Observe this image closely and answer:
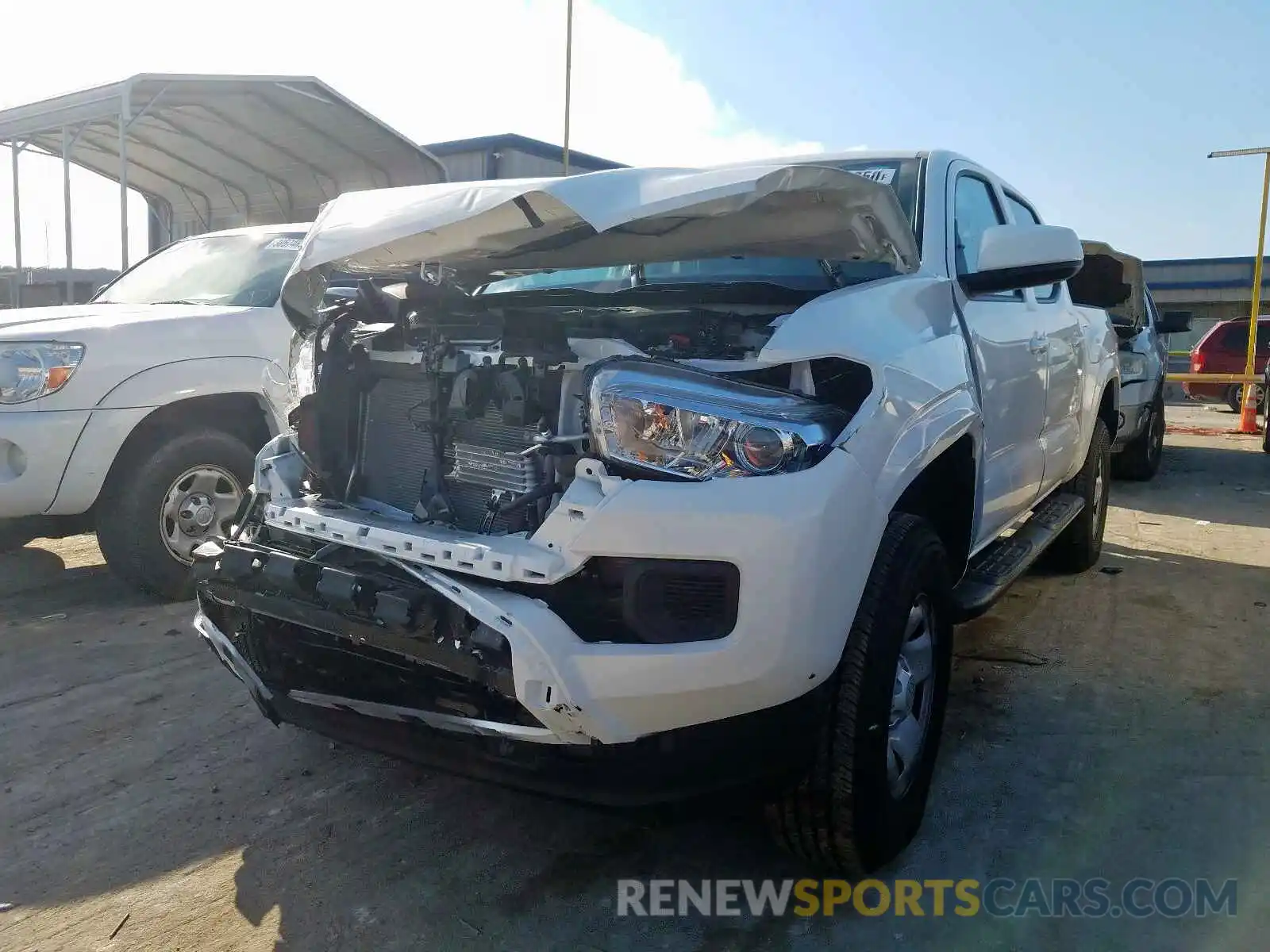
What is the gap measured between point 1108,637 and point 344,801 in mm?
3400

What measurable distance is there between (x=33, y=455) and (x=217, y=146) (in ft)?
31.7

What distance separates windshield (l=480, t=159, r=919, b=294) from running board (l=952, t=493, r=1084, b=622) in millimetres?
1043

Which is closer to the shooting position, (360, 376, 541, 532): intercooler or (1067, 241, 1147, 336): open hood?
(360, 376, 541, 532): intercooler

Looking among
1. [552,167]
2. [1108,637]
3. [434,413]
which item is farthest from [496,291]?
[552,167]

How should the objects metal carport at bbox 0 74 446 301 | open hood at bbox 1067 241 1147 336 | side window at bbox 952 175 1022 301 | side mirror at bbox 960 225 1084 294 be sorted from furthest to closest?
metal carport at bbox 0 74 446 301
open hood at bbox 1067 241 1147 336
side window at bbox 952 175 1022 301
side mirror at bbox 960 225 1084 294

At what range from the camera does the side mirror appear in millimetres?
3059

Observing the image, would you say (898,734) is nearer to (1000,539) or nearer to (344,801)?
(344,801)

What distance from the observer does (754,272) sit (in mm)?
3281

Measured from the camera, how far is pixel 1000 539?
4.21m

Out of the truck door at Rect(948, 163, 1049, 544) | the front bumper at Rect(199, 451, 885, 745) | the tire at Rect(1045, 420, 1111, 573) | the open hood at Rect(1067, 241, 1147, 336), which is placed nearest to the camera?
the front bumper at Rect(199, 451, 885, 745)

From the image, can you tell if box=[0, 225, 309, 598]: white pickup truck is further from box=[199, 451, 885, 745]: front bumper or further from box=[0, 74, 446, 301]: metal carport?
box=[0, 74, 446, 301]: metal carport

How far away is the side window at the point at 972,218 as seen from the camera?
3439 millimetres

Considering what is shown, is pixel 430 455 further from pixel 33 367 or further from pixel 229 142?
pixel 229 142

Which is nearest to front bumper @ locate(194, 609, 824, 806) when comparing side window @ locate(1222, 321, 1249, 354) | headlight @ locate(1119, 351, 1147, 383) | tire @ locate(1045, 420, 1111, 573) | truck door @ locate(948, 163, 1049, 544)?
truck door @ locate(948, 163, 1049, 544)
